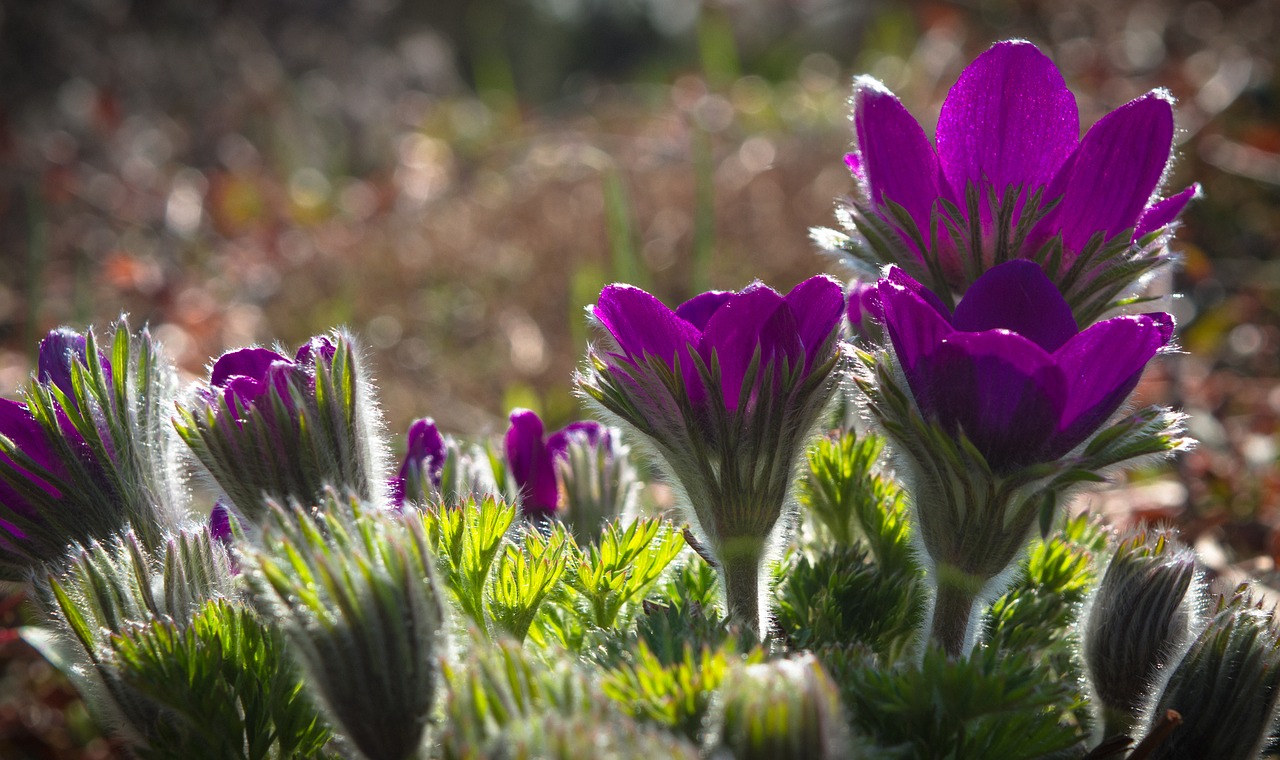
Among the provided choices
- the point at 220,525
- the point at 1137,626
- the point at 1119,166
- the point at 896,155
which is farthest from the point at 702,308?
the point at 220,525

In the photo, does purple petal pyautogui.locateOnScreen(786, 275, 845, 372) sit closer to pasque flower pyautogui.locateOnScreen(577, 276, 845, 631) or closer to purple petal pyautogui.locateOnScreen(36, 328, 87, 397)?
pasque flower pyautogui.locateOnScreen(577, 276, 845, 631)

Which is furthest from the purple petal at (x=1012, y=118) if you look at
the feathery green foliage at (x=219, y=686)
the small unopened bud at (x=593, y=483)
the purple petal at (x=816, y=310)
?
the feathery green foliage at (x=219, y=686)

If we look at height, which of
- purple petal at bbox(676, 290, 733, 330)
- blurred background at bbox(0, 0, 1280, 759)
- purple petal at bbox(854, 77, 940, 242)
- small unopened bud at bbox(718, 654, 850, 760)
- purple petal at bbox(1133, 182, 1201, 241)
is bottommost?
small unopened bud at bbox(718, 654, 850, 760)

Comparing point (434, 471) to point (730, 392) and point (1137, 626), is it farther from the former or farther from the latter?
point (1137, 626)

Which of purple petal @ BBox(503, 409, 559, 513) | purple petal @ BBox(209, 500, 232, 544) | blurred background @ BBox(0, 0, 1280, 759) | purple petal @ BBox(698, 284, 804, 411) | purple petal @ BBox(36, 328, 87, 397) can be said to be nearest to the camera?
purple petal @ BBox(698, 284, 804, 411)

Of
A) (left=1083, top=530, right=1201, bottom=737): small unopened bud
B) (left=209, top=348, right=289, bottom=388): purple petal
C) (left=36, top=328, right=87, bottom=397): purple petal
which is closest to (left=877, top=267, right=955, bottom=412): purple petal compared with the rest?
(left=1083, top=530, right=1201, bottom=737): small unopened bud

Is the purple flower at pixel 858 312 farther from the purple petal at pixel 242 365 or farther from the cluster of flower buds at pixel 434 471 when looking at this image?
the purple petal at pixel 242 365
